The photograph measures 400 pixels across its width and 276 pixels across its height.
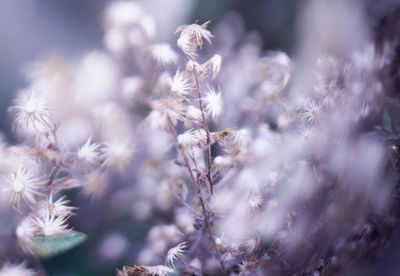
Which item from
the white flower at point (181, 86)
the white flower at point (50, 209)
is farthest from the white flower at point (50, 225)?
the white flower at point (181, 86)

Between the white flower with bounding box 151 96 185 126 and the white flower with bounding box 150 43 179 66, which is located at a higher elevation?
the white flower with bounding box 150 43 179 66

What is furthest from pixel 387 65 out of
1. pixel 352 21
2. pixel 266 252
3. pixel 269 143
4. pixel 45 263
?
pixel 45 263

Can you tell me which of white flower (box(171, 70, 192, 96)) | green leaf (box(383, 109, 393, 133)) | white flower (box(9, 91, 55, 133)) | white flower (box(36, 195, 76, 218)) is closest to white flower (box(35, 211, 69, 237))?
white flower (box(36, 195, 76, 218))

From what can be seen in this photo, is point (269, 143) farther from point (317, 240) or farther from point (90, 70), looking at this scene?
point (90, 70)

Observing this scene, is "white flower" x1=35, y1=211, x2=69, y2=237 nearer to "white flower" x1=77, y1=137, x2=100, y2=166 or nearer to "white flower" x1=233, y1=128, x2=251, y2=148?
"white flower" x1=77, y1=137, x2=100, y2=166

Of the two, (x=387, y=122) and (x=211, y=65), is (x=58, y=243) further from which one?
(x=387, y=122)

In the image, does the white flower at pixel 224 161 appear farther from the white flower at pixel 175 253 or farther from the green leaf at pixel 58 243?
the green leaf at pixel 58 243
